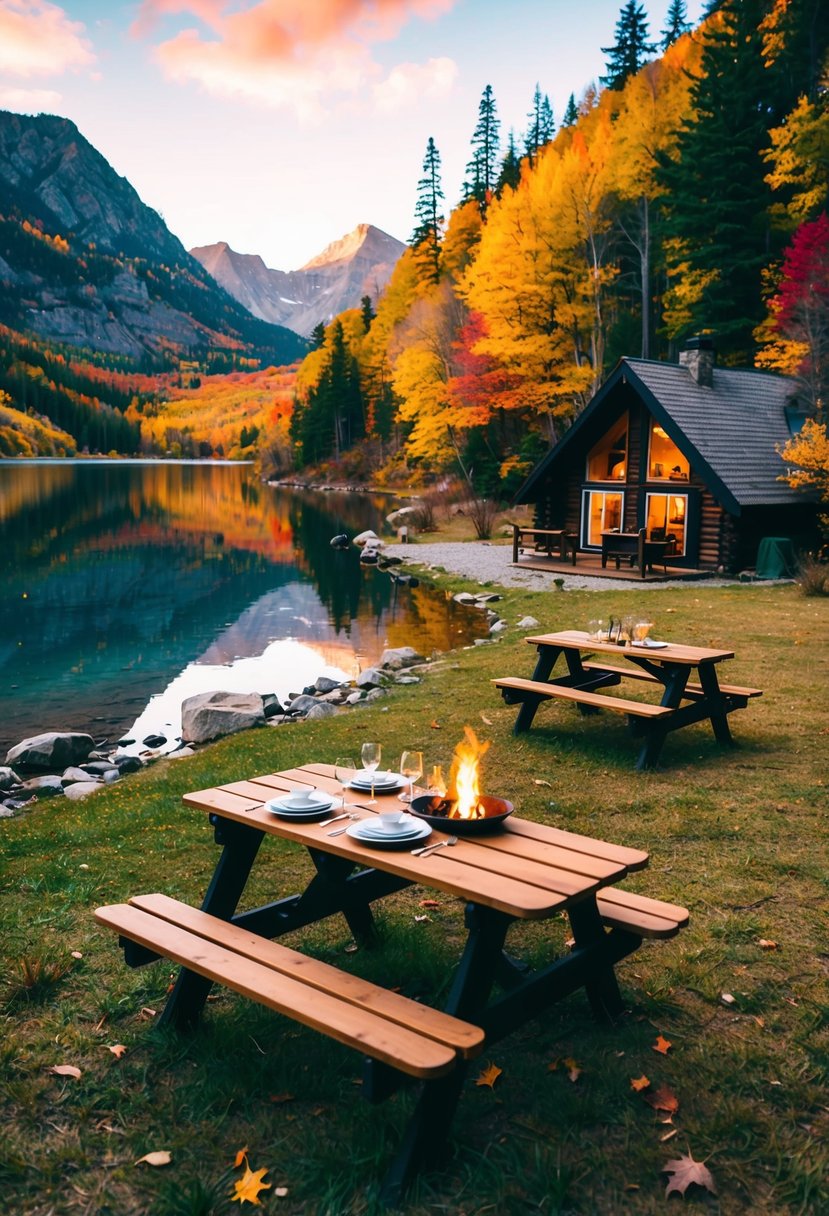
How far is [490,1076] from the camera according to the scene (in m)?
3.45

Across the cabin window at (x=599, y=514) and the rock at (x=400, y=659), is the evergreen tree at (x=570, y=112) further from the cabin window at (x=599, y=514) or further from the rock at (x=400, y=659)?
the rock at (x=400, y=659)

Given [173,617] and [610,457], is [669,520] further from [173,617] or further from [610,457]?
[173,617]

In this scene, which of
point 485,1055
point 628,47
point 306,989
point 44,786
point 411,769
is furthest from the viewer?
point 628,47

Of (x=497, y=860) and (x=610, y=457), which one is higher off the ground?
(x=610, y=457)

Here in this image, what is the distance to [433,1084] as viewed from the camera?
9.65ft

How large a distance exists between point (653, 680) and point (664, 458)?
674 inches

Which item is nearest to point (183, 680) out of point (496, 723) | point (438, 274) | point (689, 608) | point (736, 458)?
point (496, 723)

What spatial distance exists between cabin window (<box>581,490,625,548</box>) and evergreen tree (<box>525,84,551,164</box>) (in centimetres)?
5118

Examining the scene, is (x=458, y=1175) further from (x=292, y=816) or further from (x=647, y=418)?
(x=647, y=418)

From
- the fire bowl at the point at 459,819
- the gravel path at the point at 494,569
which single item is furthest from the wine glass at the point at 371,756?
the gravel path at the point at 494,569

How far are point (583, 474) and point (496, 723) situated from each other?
18416mm

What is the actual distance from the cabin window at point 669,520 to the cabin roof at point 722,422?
1541mm

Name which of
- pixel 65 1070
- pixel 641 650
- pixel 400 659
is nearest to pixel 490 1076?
pixel 65 1070

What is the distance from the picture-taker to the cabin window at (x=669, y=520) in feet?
75.1
